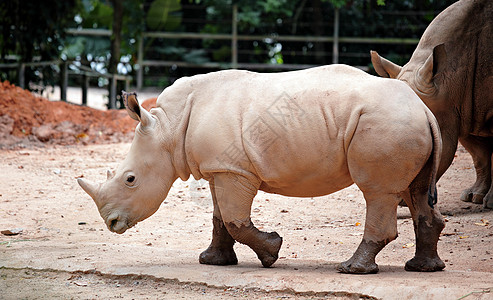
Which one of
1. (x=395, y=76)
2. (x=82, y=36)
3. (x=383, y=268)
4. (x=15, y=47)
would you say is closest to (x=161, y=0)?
(x=82, y=36)

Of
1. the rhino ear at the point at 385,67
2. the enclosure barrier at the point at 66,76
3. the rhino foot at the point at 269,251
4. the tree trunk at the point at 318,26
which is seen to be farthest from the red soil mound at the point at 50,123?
the rhino foot at the point at 269,251

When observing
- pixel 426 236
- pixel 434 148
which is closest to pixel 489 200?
pixel 426 236

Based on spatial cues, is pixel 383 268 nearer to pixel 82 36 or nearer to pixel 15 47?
pixel 15 47

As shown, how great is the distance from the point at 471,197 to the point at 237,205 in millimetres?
4090

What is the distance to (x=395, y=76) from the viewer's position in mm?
7172

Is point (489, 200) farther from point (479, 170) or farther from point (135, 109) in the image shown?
point (135, 109)

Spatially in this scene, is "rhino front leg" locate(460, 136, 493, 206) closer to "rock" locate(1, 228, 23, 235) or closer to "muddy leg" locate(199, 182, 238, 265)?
"muddy leg" locate(199, 182, 238, 265)

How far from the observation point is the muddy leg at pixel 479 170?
7742 millimetres

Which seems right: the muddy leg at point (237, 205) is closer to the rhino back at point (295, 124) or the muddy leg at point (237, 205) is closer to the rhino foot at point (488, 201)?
the rhino back at point (295, 124)

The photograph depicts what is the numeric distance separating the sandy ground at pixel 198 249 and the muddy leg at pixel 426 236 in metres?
0.11

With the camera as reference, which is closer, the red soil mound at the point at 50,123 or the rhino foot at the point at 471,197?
the rhino foot at the point at 471,197

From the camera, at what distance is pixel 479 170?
797 centimetres

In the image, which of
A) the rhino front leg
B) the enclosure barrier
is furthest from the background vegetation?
the rhino front leg

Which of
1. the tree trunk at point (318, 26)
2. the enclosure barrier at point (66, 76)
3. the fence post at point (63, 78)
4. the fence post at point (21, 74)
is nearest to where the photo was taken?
the fence post at point (21, 74)
